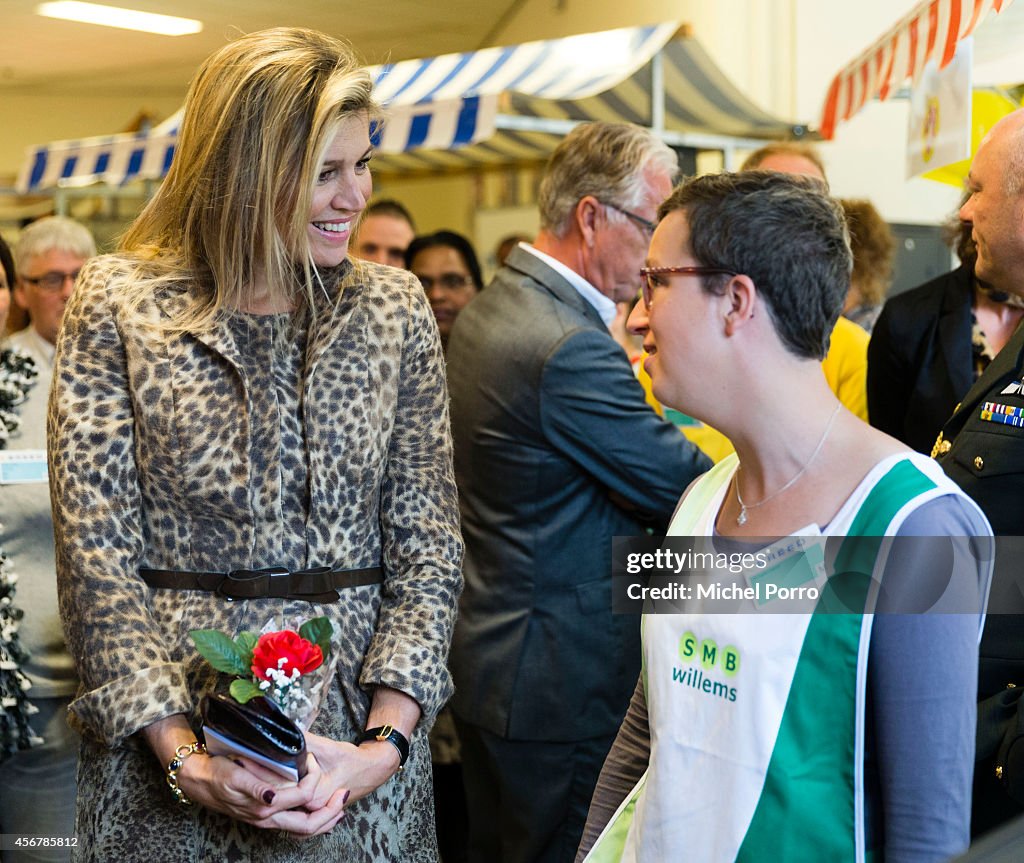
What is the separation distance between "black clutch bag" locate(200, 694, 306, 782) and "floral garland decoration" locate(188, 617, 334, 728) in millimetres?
15

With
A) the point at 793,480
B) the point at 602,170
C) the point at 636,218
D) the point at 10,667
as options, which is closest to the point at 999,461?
the point at 793,480

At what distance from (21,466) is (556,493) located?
4.25 ft

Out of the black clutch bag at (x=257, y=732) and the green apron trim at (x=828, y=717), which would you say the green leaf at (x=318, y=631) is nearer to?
the black clutch bag at (x=257, y=732)

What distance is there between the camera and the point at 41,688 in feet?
9.25

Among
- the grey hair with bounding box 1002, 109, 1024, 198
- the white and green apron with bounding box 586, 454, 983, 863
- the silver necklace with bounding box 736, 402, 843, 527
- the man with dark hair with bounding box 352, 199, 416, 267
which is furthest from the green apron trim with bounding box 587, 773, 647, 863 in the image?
the man with dark hair with bounding box 352, 199, 416, 267

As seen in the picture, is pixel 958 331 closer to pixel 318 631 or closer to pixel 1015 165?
pixel 1015 165

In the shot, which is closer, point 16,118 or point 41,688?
point 41,688

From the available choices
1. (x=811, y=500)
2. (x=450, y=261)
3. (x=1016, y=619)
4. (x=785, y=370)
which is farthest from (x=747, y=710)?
(x=450, y=261)

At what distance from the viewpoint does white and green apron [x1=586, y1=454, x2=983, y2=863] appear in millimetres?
1320

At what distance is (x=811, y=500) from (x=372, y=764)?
0.72m

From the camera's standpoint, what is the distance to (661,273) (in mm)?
1592

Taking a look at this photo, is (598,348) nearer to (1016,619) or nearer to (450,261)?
(1016,619)

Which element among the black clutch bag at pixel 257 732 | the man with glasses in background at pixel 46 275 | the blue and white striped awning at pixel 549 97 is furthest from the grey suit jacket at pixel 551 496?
the blue and white striped awning at pixel 549 97

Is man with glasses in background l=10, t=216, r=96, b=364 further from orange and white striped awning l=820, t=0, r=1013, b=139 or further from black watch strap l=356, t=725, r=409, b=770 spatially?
orange and white striped awning l=820, t=0, r=1013, b=139
